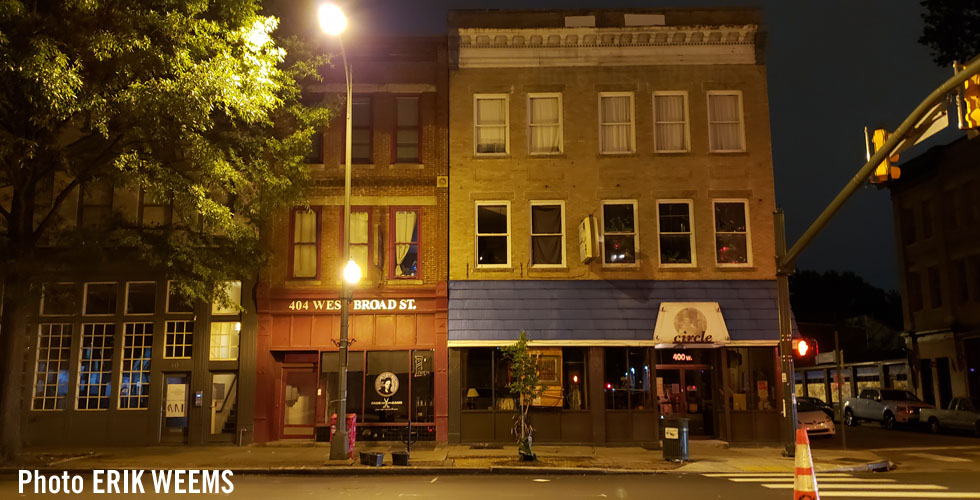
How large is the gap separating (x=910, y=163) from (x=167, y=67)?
3637cm

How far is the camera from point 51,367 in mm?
22328

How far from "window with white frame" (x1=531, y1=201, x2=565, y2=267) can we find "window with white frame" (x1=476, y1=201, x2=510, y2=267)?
2.68 feet

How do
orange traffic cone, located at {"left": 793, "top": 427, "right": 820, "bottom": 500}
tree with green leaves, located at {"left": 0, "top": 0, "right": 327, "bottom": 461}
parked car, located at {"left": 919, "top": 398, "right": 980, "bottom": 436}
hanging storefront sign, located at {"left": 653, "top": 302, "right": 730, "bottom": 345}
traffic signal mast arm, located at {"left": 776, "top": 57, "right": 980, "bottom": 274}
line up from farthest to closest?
parked car, located at {"left": 919, "top": 398, "right": 980, "bottom": 436} → hanging storefront sign, located at {"left": 653, "top": 302, "right": 730, "bottom": 345} → tree with green leaves, located at {"left": 0, "top": 0, "right": 327, "bottom": 461} → traffic signal mast arm, located at {"left": 776, "top": 57, "right": 980, "bottom": 274} → orange traffic cone, located at {"left": 793, "top": 427, "right": 820, "bottom": 500}

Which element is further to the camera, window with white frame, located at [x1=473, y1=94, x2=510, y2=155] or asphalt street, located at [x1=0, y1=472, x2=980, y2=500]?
window with white frame, located at [x1=473, y1=94, x2=510, y2=155]

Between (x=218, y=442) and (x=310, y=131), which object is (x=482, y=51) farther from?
(x=218, y=442)

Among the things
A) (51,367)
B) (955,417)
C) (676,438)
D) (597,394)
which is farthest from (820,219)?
(51,367)

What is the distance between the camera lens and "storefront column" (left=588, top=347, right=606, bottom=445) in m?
21.8

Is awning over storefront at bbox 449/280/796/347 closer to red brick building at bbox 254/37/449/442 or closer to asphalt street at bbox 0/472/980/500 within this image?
red brick building at bbox 254/37/449/442

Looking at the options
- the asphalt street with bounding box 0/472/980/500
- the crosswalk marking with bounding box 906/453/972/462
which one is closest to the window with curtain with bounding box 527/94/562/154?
the asphalt street with bounding box 0/472/980/500

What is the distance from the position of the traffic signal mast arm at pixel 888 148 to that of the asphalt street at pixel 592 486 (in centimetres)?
476

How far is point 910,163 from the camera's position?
38625 millimetres

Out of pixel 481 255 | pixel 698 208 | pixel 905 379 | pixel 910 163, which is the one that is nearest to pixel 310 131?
pixel 481 255

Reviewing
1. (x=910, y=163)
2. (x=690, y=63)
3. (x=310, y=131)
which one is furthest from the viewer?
(x=910, y=163)

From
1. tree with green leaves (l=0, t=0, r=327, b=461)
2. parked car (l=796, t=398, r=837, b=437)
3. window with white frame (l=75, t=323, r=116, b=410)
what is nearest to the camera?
tree with green leaves (l=0, t=0, r=327, b=461)
